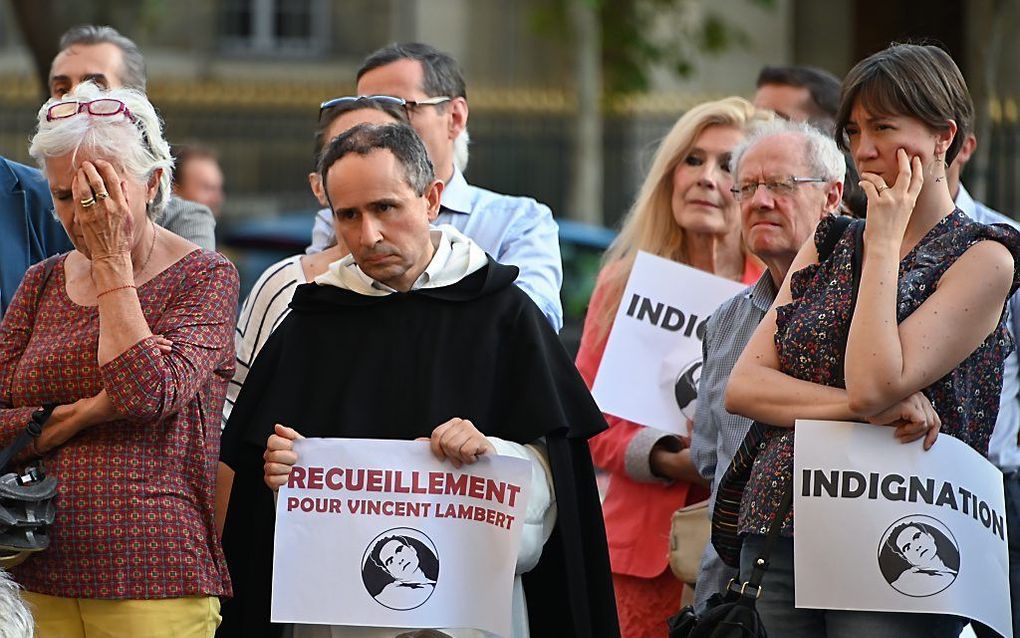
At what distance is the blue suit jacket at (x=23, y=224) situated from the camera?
4895 mm

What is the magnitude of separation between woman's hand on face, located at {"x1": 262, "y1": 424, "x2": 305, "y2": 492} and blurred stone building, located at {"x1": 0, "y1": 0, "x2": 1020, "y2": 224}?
536 inches

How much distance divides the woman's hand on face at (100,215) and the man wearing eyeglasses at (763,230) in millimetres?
1641

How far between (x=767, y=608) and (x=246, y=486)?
1315 millimetres

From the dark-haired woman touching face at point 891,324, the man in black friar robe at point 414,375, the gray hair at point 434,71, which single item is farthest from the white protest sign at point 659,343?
the dark-haired woman touching face at point 891,324

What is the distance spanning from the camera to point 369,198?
12.9ft

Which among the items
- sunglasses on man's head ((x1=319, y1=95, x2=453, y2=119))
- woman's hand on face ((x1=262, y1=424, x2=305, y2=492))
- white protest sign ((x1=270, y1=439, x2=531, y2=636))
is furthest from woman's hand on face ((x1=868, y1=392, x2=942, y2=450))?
sunglasses on man's head ((x1=319, y1=95, x2=453, y2=119))

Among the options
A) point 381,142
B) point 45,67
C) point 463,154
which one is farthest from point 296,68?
point 381,142

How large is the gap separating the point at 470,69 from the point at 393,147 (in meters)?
19.1

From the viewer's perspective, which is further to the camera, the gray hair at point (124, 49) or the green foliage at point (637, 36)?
the green foliage at point (637, 36)

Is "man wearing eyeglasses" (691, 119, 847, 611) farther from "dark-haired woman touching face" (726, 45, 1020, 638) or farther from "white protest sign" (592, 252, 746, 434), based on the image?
"dark-haired woman touching face" (726, 45, 1020, 638)

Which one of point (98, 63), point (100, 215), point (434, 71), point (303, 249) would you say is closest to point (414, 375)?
point (100, 215)

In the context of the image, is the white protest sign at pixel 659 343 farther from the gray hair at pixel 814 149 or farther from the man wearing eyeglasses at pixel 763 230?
the gray hair at pixel 814 149

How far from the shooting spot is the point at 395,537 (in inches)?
151

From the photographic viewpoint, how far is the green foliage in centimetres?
2038
